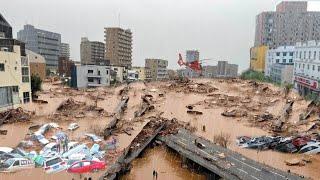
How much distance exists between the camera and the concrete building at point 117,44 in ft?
291

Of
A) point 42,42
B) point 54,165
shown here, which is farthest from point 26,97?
point 42,42

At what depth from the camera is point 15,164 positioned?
15.9 metres

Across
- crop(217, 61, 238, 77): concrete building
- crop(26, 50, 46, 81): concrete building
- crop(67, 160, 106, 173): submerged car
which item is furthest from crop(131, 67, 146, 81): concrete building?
crop(67, 160, 106, 173): submerged car

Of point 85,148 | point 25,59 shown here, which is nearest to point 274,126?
point 85,148

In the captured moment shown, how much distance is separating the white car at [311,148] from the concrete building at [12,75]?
78.6 ft

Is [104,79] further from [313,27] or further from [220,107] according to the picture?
[313,27]

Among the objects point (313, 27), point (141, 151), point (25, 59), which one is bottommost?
point (141, 151)

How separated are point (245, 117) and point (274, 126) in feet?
15.4

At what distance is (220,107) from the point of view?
119 ft

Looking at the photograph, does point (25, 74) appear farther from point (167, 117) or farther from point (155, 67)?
point (155, 67)

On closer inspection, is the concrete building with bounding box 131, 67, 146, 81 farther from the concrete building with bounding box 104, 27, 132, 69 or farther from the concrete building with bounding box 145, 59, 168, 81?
the concrete building with bounding box 104, 27, 132, 69

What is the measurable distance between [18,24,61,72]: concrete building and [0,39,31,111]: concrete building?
78.7 m

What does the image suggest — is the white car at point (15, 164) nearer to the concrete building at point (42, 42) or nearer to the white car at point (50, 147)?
the white car at point (50, 147)

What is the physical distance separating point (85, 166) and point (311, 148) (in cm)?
1352
